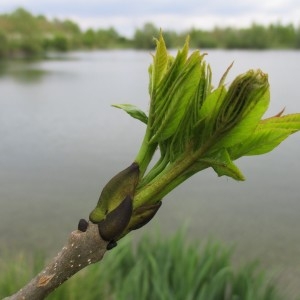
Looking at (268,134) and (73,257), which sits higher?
(268,134)

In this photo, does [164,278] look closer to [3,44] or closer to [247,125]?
[247,125]

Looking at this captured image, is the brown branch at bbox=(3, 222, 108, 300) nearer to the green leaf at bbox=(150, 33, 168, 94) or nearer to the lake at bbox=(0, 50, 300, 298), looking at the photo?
the green leaf at bbox=(150, 33, 168, 94)

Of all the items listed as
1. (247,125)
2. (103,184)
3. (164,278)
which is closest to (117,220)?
(247,125)

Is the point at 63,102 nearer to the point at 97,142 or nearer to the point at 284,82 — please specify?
the point at 97,142

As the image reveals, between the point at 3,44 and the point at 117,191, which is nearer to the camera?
the point at 117,191

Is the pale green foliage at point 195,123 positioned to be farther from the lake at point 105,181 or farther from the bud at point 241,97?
the lake at point 105,181

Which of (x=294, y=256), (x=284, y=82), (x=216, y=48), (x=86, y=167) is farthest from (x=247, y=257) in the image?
(x=216, y=48)

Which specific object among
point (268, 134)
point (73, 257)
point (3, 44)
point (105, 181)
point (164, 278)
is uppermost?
point (268, 134)
